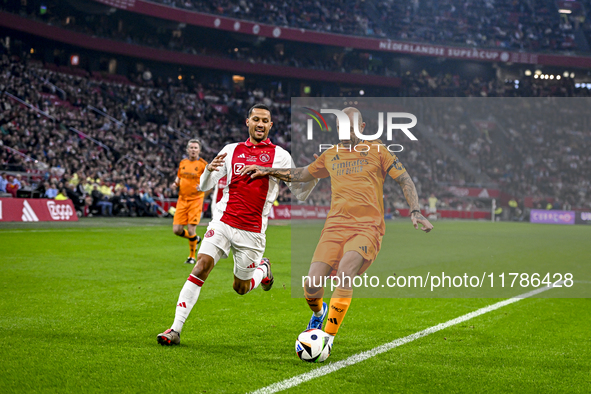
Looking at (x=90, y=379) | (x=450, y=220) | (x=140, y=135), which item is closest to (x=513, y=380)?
(x=90, y=379)

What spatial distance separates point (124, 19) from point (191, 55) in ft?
17.5

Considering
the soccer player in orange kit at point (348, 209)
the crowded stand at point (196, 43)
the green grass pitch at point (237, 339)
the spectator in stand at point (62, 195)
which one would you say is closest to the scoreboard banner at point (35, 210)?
the spectator in stand at point (62, 195)

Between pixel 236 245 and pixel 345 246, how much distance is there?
1.11 meters

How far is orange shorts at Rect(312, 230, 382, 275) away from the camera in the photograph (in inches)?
225

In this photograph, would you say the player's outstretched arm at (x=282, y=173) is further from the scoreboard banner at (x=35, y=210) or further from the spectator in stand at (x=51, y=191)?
the spectator in stand at (x=51, y=191)

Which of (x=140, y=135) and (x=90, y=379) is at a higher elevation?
(x=140, y=135)

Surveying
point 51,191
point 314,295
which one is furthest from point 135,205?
point 314,295

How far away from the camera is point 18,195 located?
76.0ft

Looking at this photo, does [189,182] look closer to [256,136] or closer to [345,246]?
[256,136]

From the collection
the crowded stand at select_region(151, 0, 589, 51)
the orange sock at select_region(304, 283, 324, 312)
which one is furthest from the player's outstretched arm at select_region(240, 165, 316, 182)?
the crowded stand at select_region(151, 0, 589, 51)

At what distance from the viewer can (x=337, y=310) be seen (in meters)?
5.52

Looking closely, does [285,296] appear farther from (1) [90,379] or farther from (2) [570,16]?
(2) [570,16]

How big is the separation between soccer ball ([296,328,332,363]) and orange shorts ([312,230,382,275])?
79 centimetres

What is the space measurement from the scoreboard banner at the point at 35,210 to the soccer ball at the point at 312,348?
18.3 metres
